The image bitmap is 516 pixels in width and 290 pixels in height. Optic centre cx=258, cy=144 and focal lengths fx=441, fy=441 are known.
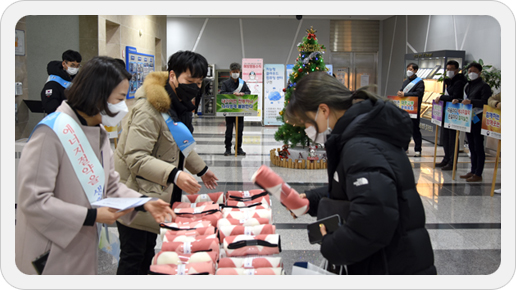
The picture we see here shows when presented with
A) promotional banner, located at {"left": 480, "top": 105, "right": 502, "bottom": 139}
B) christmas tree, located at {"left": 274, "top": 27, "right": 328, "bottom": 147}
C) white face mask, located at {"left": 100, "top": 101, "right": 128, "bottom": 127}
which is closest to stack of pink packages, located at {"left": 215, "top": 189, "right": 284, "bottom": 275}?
white face mask, located at {"left": 100, "top": 101, "right": 128, "bottom": 127}

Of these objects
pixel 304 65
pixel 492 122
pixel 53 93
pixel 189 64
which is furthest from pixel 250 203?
pixel 304 65

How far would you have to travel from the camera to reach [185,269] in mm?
1896

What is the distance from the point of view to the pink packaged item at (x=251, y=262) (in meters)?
1.99

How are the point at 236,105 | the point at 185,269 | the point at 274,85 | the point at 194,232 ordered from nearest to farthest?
the point at 185,269 → the point at 194,232 → the point at 236,105 → the point at 274,85

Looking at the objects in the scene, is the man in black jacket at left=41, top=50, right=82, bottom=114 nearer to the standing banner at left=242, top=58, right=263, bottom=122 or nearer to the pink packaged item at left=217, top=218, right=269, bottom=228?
the pink packaged item at left=217, top=218, right=269, bottom=228

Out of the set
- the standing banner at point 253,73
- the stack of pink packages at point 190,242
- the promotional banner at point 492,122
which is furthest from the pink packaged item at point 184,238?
the standing banner at point 253,73

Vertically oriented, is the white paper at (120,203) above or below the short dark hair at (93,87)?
below

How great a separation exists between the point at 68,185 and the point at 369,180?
3.77ft

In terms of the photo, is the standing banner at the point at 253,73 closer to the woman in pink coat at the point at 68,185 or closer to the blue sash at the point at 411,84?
the blue sash at the point at 411,84

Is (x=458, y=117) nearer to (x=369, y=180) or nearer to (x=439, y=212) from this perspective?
(x=439, y=212)

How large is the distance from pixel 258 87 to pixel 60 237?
12962 millimetres

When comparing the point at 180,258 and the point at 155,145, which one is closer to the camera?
the point at 180,258

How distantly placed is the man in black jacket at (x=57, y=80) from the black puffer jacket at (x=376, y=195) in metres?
4.72

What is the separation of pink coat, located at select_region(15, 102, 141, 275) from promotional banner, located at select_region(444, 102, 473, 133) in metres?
6.02
